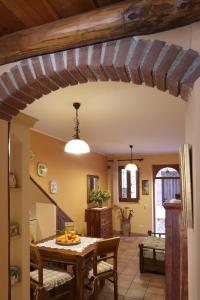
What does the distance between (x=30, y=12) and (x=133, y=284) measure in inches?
171

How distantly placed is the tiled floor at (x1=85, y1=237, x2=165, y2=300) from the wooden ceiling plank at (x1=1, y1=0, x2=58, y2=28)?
3767 millimetres

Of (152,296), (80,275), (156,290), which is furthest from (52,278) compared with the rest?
(156,290)

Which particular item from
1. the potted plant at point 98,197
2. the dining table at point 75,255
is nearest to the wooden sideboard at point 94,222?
the potted plant at point 98,197

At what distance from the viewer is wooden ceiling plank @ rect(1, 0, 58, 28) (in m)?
1.28

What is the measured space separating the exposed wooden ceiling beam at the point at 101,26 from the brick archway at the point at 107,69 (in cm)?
5

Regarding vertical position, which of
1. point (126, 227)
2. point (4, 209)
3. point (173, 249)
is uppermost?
point (4, 209)

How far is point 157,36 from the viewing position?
1.30 metres

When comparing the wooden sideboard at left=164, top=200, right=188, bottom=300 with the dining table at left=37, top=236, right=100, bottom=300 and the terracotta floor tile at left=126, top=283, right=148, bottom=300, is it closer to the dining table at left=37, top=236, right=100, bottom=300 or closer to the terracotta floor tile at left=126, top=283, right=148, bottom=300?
the dining table at left=37, top=236, right=100, bottom=300

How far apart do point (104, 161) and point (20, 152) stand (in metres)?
6.33

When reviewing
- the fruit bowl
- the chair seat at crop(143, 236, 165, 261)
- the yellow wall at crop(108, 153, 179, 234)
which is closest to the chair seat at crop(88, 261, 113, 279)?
the fruit bowl

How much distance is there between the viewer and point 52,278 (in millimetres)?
3367

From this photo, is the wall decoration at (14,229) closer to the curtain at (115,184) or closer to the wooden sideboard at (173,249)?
the wooden sideboard at (173,249)

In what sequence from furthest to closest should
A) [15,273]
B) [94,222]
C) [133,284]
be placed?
[94,222] < [133,284] < [15,273]

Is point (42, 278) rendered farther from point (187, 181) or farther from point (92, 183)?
point (92, 183)
